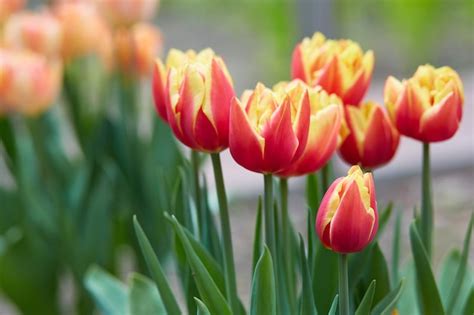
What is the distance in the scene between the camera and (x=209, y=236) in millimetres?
728

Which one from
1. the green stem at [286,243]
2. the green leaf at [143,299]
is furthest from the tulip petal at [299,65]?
the green leaf at [143,299]

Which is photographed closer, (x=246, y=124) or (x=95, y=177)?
(x=246, y=124)

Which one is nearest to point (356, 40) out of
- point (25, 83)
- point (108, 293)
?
point (25, 83)

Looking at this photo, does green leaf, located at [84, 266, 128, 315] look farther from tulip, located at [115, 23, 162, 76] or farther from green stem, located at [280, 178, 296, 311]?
tulip, located at [115, 23, 162, 76]

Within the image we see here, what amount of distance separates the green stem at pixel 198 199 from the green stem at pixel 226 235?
0.16 feet

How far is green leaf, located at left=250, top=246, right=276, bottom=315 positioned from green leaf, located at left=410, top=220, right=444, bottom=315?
12 cm

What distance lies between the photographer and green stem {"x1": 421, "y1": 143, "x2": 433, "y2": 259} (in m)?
0.67

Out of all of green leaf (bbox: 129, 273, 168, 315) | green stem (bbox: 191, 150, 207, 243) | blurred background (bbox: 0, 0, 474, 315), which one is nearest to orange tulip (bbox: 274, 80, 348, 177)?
green stem (bbox: 191, 150, 207, 243)

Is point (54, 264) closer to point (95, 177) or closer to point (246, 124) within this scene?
point (95, 177)

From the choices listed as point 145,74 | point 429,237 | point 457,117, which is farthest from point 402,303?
point 145,74

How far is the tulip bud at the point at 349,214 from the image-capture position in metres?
0.54

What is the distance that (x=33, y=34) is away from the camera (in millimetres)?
1213

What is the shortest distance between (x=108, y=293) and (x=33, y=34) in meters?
0.46

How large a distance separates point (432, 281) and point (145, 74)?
2.71ft
